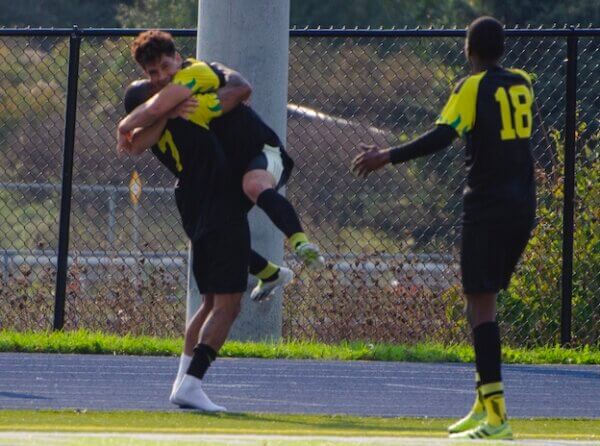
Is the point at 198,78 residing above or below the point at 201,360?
above

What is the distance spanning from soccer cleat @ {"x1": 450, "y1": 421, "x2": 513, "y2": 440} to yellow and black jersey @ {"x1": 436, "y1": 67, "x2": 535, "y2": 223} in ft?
3.00

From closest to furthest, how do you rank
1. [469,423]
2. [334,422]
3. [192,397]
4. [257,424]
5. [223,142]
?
1. [469,423]
2. [257,424]
3. [334,422]
4. [192,397]
5. [223,142]

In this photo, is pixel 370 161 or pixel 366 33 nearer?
pixel 370 161

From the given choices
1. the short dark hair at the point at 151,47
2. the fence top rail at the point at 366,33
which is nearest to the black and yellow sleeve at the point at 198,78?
the short dark hair at the point at 151,47

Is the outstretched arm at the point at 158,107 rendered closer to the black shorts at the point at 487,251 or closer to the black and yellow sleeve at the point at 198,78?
the black and yellow sleeve at the point at 198,78

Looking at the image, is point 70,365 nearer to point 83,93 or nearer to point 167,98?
point 167,98

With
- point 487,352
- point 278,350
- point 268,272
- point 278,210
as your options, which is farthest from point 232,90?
point 278,350

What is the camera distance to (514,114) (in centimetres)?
660

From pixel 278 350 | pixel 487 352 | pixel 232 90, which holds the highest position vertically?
pixel 232 90

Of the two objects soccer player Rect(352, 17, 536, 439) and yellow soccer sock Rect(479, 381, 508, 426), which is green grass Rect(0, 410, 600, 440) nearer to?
yellow soccer sock Rect(479, 381, 508, 426)

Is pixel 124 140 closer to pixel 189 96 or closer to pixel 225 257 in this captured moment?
pixel 189 96

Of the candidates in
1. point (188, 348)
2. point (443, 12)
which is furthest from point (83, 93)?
point (188, 348)

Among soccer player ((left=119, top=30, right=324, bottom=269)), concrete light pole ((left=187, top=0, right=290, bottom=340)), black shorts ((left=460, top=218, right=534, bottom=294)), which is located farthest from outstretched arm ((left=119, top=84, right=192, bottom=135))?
concrete light pole ((left=187, top=0, right=290, bottom=340))

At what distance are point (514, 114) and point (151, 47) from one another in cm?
188
